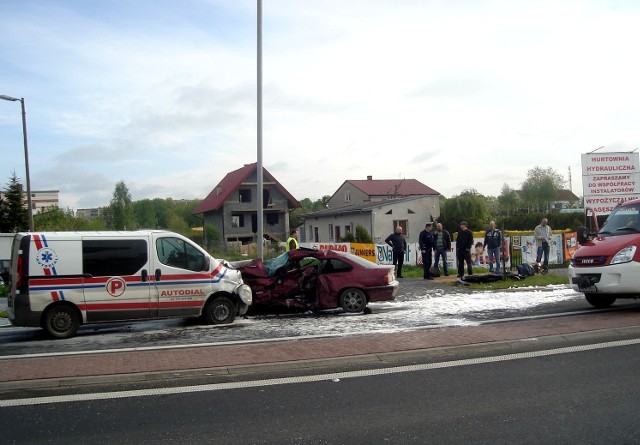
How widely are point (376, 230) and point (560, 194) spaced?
76291 mm

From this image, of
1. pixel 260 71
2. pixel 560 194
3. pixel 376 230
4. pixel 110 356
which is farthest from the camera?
pixel 560 194

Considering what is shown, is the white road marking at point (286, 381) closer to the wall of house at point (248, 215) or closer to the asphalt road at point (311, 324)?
the asphalt road at point (311, 324)

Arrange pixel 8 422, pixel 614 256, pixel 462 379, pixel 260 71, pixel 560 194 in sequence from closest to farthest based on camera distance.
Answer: pixel 8 422, pixel 462 379, pixel 614 256, pixel 260 71, pixel 560 194

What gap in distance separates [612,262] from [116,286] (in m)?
9.11

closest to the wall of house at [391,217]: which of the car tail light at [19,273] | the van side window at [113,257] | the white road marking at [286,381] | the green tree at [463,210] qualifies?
A: the green tree at [463,210]

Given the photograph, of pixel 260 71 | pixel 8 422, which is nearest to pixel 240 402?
pixel 8 422

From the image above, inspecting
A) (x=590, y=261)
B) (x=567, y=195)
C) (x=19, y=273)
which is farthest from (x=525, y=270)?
(x=567, y=195)

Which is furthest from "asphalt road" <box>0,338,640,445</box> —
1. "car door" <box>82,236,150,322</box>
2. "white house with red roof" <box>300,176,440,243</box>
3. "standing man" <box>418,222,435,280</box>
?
"white house with red roof" <box>300,176,440,243</box>

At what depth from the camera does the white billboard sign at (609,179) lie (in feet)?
58.2

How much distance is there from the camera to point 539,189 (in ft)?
309

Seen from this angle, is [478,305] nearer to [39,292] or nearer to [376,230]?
[39,292]

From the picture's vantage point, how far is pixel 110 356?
9.01m

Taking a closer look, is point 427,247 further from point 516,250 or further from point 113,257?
point 113,257

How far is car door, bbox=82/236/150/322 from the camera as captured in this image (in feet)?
37.6
